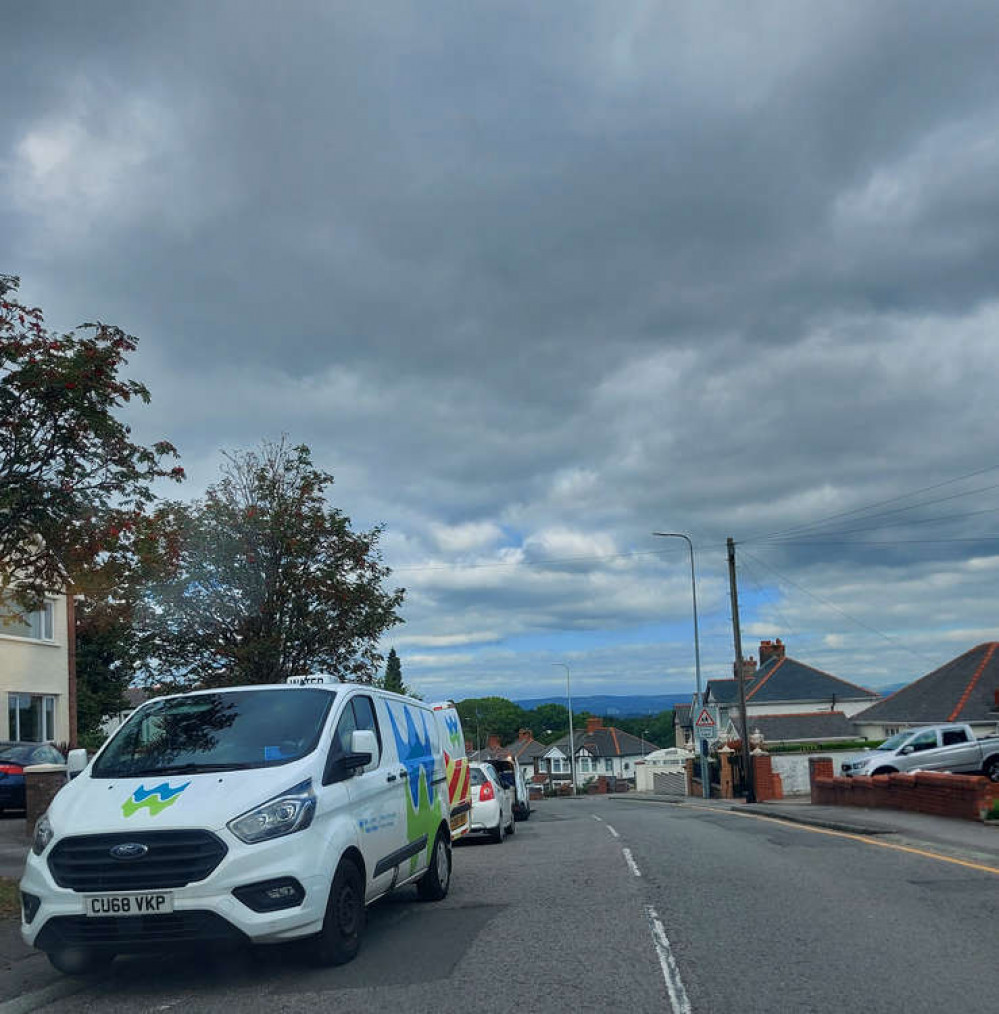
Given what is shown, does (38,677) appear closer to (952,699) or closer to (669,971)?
(669,971)

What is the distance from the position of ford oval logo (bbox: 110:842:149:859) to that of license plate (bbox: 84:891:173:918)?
0.22m

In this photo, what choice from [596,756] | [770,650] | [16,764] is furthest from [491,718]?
[16,764]

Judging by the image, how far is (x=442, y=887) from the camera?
10.6 metres

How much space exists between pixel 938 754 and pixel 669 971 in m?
24.3

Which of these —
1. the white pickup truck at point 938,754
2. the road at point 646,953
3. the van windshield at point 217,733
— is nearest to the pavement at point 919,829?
the road at point 646,953

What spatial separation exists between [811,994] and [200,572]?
49.3ft

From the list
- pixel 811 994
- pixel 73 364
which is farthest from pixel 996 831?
pixel 73 364

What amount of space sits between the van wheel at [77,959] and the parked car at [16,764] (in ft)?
48.2

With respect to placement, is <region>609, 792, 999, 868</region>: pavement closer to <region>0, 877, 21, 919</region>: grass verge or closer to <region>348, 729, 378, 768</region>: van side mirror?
<region>348, 729, 378, 768</region>: van side mirror

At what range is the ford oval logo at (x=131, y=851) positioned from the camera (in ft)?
22.1

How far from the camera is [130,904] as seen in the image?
6.66 metres

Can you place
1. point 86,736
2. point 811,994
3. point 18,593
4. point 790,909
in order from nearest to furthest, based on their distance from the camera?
point 811,994
point 790,909
point 18,593
point 86,736

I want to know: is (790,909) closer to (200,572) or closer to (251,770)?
(251,770)

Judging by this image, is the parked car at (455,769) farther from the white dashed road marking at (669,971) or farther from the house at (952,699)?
the house at (952,699)
